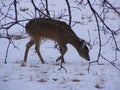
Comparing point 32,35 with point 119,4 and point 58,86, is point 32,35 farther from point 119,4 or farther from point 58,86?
point 119,4


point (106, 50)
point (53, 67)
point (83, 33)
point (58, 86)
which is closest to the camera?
point (58, 86)

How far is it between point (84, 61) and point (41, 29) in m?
1.49

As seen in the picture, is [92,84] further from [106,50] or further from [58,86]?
[106,50]

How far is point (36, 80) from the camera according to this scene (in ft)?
28.8

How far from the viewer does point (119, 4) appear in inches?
794

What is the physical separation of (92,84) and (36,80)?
113 centimetres

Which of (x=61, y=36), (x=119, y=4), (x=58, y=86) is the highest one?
(x=119, y=4)

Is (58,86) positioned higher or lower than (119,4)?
lower

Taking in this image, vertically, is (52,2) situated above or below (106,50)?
above

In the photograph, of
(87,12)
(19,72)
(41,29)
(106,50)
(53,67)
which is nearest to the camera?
(19,72)

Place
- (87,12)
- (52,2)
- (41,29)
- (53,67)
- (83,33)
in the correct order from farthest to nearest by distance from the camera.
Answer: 1. (52,2)
2. (87,12)
3. (83,33)
4. (41,29)
5. (53,67)

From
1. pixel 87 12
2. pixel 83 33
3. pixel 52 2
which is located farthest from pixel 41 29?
pixel 52 2

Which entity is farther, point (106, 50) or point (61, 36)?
point (106, 50)

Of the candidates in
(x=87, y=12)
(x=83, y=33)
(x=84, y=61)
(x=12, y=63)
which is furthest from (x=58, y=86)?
(x=87, y=12)
